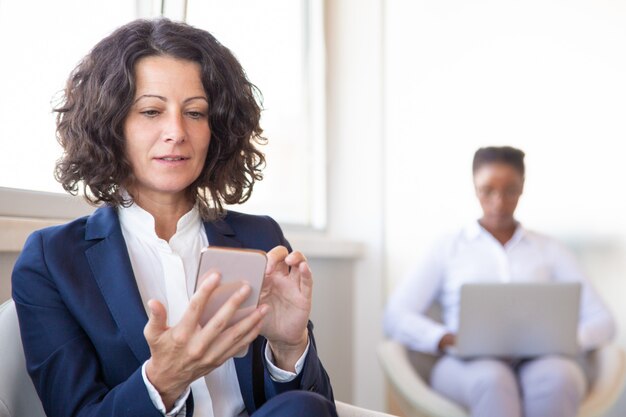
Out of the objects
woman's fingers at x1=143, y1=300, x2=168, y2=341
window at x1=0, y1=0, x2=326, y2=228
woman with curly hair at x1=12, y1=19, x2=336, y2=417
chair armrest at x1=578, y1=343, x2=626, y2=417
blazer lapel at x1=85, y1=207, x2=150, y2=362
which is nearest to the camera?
woman's fingers at x1=143, y1=300, x2=168, y2=341

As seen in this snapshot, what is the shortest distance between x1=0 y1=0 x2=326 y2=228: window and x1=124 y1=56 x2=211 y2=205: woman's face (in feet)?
0.95

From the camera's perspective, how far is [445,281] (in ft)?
8.67

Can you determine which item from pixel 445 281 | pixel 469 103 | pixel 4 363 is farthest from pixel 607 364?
pixel 4 363

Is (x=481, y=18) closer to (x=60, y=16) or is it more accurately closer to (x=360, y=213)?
(x=360, y=213)

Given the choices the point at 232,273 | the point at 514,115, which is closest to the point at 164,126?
the point at 232,273

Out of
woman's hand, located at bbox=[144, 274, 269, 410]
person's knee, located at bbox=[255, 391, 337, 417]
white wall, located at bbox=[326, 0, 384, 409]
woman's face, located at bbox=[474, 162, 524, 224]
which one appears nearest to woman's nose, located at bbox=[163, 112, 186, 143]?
woman's hand, located at bbox=[144, 274, 269, 410]

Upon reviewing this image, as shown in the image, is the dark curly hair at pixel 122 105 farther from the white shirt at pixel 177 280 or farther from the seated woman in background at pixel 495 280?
the seated woman in background at pixel 495 280

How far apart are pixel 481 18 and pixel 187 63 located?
1.85m

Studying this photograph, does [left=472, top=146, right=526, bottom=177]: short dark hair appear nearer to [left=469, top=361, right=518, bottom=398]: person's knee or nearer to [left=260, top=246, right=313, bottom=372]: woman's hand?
[left=469, top=361, right=518, bottom=398]: person's knee

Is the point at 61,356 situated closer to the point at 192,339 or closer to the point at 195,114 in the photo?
the point at 192,339

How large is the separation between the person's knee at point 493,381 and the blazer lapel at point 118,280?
142 cm

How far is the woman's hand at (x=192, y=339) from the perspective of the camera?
100cm

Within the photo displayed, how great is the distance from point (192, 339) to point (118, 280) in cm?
27

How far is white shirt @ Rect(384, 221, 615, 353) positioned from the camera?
253 centimetres
